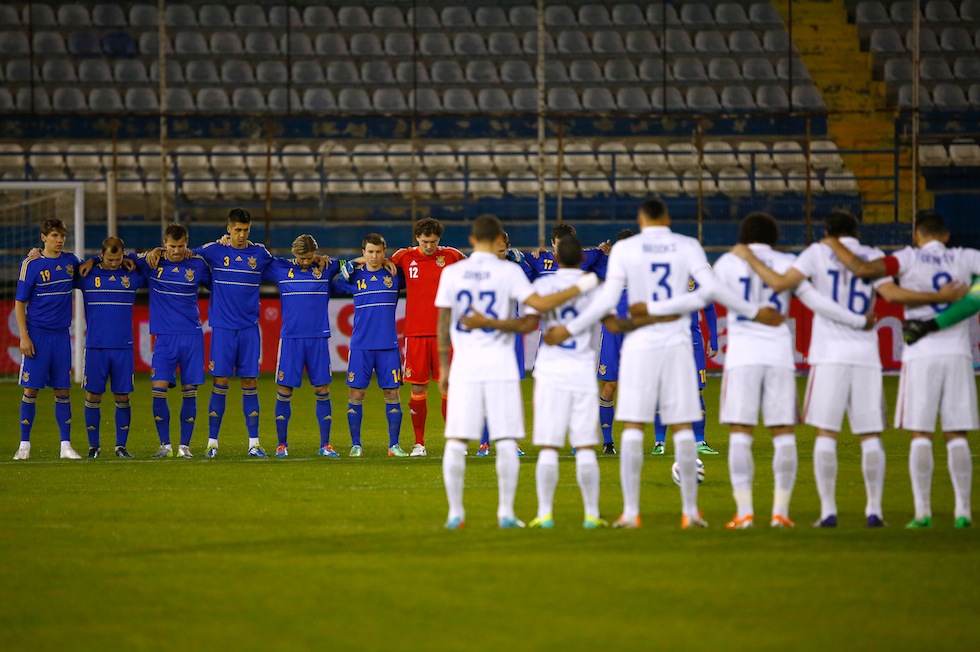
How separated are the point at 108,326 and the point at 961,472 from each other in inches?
310

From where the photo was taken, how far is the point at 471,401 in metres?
8.09

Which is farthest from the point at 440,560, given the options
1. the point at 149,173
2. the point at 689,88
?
the point at 689,88

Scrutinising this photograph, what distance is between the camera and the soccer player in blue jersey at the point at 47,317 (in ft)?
41.0

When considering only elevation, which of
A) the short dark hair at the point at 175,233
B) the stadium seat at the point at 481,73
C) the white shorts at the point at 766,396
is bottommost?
the white shorts at the point at 766,396

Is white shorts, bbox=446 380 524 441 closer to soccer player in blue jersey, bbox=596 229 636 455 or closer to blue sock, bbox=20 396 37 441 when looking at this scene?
soccer player in blue jersey, bbox=596 229 636 455

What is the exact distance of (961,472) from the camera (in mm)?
8062

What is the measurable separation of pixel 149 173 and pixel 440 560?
2109cm

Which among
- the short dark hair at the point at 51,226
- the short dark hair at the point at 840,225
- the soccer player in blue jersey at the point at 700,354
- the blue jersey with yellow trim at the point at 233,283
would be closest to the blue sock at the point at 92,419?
the blue jersey with yellow trim at the point at 233,283

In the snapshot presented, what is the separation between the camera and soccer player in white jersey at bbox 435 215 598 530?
316 inches

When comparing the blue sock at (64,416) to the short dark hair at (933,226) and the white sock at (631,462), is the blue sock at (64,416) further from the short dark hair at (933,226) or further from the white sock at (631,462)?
the short dark hair at (933,226)

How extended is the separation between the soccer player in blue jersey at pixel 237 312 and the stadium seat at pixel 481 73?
16.9 metres

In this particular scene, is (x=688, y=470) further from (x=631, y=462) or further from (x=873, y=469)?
(x=873, y=469)

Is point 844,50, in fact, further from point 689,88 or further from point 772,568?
point 772,568

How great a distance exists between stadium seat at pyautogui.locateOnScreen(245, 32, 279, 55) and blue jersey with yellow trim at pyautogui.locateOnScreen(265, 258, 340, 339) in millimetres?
17318
